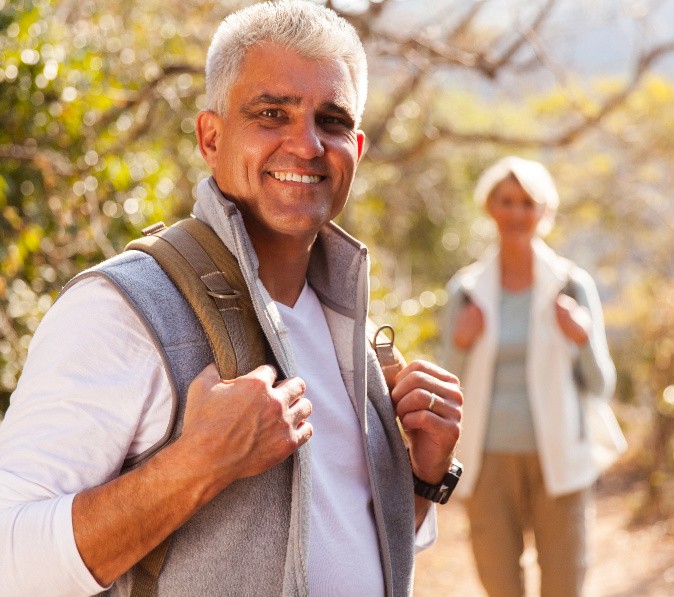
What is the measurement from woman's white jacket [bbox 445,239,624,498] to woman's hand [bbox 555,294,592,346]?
0.03 meters

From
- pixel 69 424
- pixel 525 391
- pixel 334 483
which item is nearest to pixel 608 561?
pixel 525 391

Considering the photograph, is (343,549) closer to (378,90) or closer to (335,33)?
(335,33)

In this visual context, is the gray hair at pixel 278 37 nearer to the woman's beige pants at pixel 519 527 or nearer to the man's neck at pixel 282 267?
the man's neck at pixel 282 267

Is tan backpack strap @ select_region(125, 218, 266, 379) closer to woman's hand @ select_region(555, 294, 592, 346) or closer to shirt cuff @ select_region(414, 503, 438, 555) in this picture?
shirt cuff @ select_region(414, 503, 438, 555)

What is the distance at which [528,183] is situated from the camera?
4055 millimetres

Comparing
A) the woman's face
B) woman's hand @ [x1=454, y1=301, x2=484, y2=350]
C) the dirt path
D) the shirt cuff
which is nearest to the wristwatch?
the shirt cuff

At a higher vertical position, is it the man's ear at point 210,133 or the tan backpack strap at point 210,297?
the man's ear at point 210,133

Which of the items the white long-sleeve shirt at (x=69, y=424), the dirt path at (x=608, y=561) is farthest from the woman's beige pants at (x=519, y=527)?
the white long-sleeve shirt at (x=69, y=424)

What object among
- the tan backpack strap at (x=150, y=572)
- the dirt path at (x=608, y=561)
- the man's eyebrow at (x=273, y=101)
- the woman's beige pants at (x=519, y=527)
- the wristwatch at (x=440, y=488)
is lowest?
the dirt path at (x=608, y=561)

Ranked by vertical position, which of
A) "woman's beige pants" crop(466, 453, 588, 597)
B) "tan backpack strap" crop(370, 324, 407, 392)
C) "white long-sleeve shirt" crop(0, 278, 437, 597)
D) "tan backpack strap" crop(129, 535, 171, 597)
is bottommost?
"woman's beige pants" crop(466, 453, 588, 597)

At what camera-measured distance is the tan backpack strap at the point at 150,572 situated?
1311mm

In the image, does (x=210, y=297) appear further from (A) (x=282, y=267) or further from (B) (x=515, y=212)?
(B) (x=515, y=212)

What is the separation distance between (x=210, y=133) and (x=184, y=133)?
146 inches

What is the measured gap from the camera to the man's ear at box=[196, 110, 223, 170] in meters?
1.69
